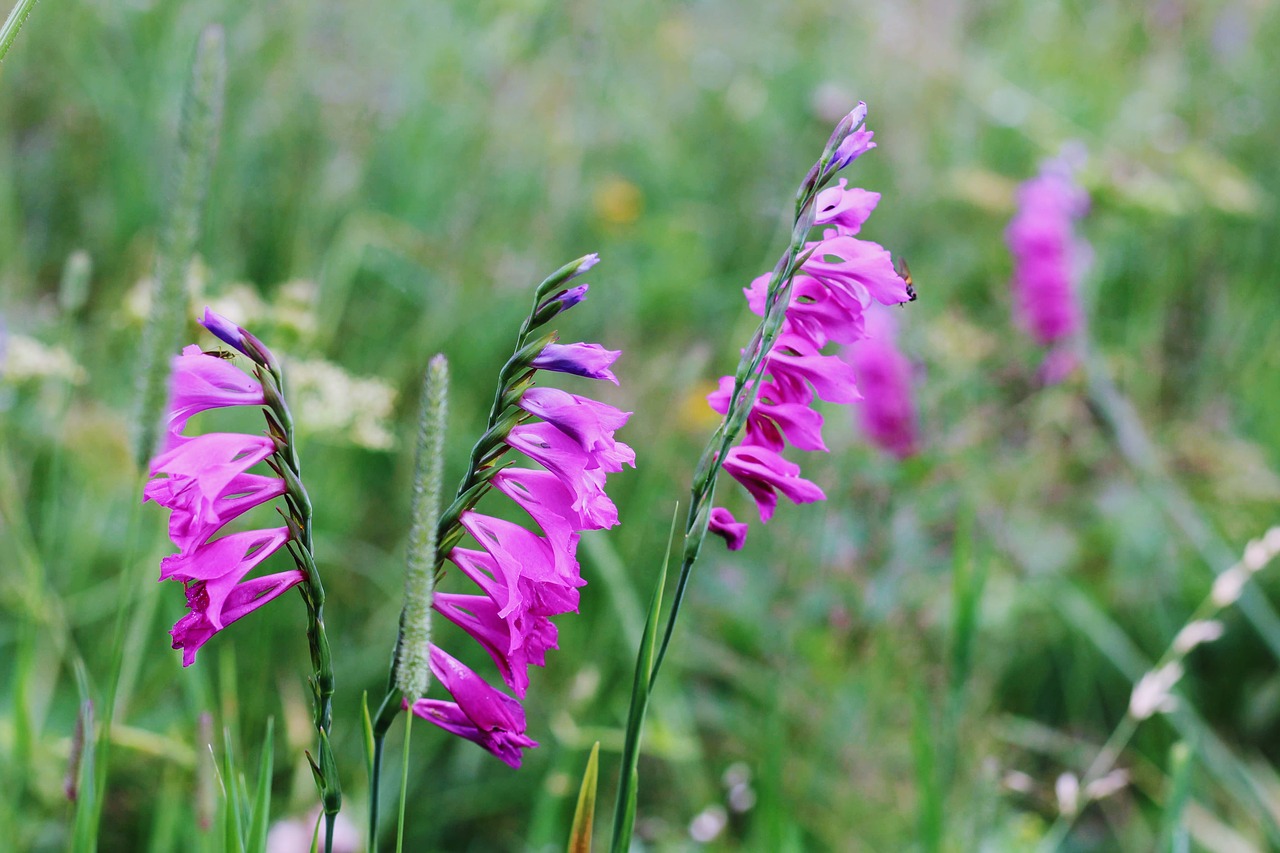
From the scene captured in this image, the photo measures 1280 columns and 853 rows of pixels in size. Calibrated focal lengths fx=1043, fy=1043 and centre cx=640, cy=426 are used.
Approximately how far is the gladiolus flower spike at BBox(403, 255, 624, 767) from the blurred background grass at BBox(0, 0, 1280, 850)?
0.84 ft

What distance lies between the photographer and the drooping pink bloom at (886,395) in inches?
92.7

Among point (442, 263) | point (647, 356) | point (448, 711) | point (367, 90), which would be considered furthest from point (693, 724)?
point (367, 90)

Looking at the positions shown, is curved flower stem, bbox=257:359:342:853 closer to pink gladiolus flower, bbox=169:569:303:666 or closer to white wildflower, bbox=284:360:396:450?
pink gladiolus flower, bbox=169:569:303:666

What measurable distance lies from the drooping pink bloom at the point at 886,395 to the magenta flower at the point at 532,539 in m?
1.74

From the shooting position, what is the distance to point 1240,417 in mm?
3137

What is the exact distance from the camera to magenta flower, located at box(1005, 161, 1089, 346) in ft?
8.54

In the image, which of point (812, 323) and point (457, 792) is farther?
point (457, 792)

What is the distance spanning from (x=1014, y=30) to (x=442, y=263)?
3.93 meters

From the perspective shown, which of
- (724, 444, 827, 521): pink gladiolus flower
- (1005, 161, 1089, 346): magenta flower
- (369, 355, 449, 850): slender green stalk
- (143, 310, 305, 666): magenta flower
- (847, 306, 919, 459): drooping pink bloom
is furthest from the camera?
(1005, 161, 1089, 346): magenta flower

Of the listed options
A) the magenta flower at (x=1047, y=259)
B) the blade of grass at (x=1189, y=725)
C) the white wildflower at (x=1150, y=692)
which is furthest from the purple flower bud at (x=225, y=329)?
the magenta flower at (x=1047, y=259)

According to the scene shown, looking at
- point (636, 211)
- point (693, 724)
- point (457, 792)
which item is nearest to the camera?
point (457, 792)

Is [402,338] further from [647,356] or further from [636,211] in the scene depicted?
[636,211]

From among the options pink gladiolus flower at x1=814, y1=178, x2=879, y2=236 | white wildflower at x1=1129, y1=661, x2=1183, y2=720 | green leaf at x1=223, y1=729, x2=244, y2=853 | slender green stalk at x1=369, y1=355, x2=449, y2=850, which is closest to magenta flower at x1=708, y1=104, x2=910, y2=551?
pink gladiolus flower at x1=814, y1=178, x2=879, y2=236

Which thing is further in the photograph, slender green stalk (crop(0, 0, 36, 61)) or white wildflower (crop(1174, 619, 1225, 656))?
white wildflower (crop(1174, 619, 1225, 656))
